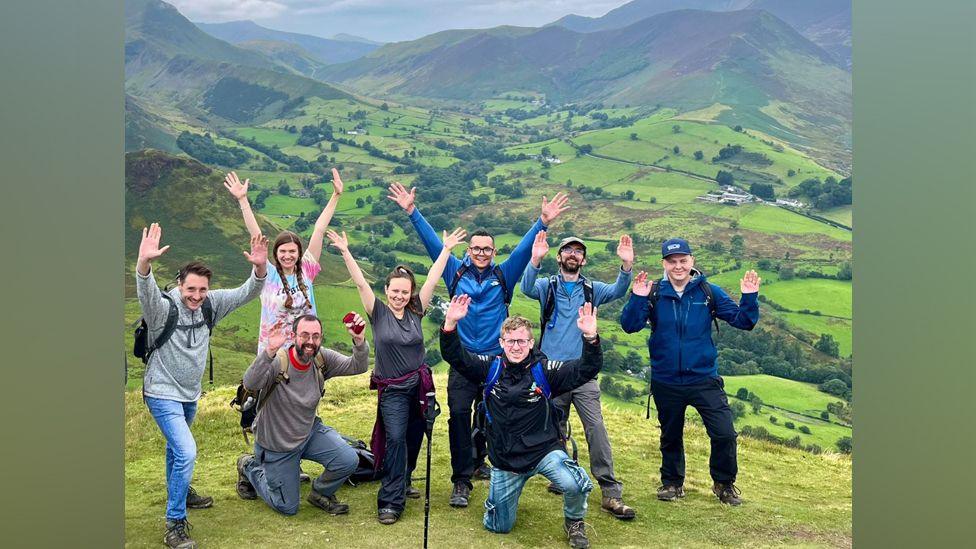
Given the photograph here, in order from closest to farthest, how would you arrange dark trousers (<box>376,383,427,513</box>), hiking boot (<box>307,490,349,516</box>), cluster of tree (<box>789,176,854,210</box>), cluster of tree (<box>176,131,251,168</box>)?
dark trousers (<box>376,383,427,513</box>), hiking boot (<box>307,490,349,516</box>), cluster of tree (<box>789,176,854,210</box>), cluster of tree (<box>176,131,251,168</box>)

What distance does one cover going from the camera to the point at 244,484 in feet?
25.7

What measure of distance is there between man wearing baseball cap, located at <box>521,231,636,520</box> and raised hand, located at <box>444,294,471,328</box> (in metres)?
1.10

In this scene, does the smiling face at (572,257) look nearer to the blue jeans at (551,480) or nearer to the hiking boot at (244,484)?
the blue jeans at (551,480)

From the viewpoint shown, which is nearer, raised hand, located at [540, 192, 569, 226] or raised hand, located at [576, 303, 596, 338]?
raised hand, located at [576, 303, 596, 338]

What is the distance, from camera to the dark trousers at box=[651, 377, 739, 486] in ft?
25.7

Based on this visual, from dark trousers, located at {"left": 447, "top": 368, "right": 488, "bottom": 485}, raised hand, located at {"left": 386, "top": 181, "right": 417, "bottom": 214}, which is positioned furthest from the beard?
raised hand, located at {"left": 386, "top": 181, "right": 417, "bottom": 214}

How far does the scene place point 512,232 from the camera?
3145 inches

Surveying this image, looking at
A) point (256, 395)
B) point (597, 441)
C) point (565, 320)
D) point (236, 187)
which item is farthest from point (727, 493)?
point (236, 187)

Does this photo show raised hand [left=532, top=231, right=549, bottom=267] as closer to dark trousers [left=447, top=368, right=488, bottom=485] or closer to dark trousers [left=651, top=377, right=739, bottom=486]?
dark trousers [left=447, top=368, right=488, bottom=485]

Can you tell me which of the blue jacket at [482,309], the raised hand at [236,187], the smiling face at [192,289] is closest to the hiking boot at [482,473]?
the blue jacket at [482,309]

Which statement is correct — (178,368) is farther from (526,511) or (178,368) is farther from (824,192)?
(824,192)

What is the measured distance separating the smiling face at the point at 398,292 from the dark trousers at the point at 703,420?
2582 mm
